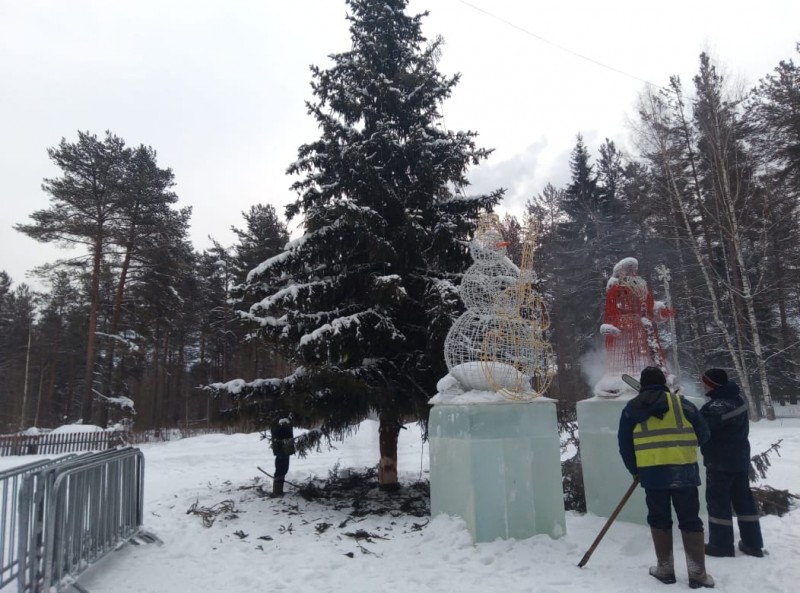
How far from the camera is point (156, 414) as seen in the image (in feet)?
107

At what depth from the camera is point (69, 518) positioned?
414 cm

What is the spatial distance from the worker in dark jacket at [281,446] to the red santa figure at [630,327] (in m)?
4.65

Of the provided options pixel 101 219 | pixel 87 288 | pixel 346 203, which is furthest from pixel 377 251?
pixel 87 288

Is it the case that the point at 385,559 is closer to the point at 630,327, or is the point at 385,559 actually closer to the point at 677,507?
the point at 677,507

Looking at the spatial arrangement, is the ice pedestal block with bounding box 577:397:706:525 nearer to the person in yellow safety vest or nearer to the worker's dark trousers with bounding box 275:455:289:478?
the person in yellow safety vest

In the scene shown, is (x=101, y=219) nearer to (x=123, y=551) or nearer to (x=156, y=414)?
(x=156, y=414)

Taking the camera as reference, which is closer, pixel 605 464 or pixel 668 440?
pixel 668 440

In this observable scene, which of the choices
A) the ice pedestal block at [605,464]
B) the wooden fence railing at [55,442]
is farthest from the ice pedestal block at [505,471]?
the wooden fence railing at [55,442]

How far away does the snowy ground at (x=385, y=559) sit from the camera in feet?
14.0

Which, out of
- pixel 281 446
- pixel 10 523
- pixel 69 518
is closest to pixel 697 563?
pixel 69 518

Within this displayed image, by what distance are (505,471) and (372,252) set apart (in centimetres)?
389

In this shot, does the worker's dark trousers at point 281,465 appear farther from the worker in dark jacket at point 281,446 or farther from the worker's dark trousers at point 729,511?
the worker's dark trousers at point 729,511

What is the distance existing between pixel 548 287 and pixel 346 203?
19.9 metres

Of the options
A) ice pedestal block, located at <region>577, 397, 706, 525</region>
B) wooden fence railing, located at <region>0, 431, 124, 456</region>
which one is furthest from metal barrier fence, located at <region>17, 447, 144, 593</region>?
wooden fence railing, located at <region>0, 431, 124, 456</region>
